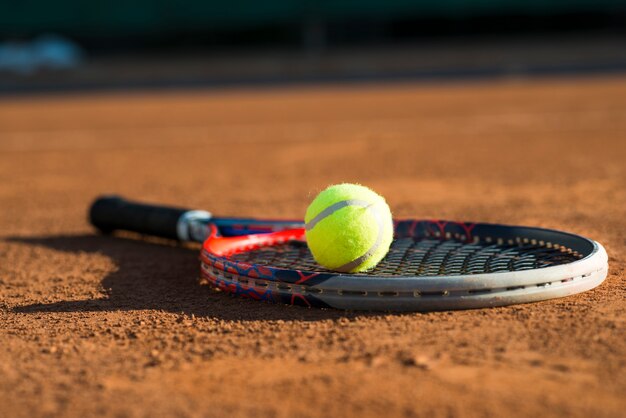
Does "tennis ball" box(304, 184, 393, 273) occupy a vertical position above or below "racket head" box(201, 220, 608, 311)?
above

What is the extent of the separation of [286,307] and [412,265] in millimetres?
582

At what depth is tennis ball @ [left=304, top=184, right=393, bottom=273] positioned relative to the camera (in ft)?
11.5

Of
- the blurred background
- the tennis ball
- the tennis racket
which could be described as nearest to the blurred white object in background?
the blurred background

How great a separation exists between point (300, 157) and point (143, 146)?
8.45 feet

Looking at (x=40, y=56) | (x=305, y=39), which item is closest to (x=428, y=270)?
(x=305, y=39)

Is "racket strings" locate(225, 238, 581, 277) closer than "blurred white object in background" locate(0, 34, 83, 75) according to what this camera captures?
Yes

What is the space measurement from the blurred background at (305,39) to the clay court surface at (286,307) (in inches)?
580

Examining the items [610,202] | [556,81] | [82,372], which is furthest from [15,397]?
[556,81]

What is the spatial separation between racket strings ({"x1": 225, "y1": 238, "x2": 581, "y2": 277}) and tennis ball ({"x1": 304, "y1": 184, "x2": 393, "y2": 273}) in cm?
10

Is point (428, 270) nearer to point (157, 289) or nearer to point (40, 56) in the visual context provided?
point (157, 289)

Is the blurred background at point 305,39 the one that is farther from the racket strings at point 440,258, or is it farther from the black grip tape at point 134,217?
the racket strings at point 440,258

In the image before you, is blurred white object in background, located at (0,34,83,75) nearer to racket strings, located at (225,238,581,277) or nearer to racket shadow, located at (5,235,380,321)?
racket shadow, located at (5,235,380,321)

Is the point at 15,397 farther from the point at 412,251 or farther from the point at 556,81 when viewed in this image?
the point at 556,81

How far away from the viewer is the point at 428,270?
358 cm
